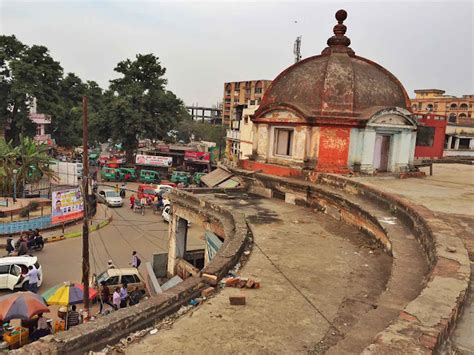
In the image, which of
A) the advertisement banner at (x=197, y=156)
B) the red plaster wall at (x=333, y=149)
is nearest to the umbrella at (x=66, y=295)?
the red plaster wall at (x=333, y=149)

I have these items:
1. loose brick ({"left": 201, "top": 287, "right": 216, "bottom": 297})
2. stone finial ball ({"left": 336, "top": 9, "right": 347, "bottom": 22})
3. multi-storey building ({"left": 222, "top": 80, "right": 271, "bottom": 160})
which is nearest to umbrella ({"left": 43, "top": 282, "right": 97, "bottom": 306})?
loose brick ({"left": 201, "top": 287, "right": 216, "bottom": 297})

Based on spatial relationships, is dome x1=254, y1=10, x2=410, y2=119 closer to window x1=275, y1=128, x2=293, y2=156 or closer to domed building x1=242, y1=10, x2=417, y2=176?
domed building x1=242, y1=10, x2=417, y2=176

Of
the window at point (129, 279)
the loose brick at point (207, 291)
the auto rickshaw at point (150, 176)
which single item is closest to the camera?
the loose brick at point (207, 291)

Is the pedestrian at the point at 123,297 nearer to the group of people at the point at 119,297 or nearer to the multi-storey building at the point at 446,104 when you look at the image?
the group of people at the point at 119,297

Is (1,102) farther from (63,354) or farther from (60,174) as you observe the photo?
(63,354)

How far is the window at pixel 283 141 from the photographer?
12406 mm

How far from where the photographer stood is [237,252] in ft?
20.5

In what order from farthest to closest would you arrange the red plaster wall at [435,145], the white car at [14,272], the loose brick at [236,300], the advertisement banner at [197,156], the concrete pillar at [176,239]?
the advertisement banner at [197,156] → the red plaster wall at [435,145] → the white car at [14,272] → the concrete pillar at [176,239] → the loose brick at [236,300]

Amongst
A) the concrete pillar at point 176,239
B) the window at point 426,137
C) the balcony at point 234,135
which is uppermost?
the window at point 426,137

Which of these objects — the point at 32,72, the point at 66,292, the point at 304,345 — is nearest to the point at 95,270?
the point at 66,292

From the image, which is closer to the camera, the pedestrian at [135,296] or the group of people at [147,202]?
the pedestrian at [135,296]

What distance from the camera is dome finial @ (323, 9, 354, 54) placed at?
1284 cm

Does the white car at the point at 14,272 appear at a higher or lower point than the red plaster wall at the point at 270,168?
lower

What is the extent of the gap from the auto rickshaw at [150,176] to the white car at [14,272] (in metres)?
23.1
